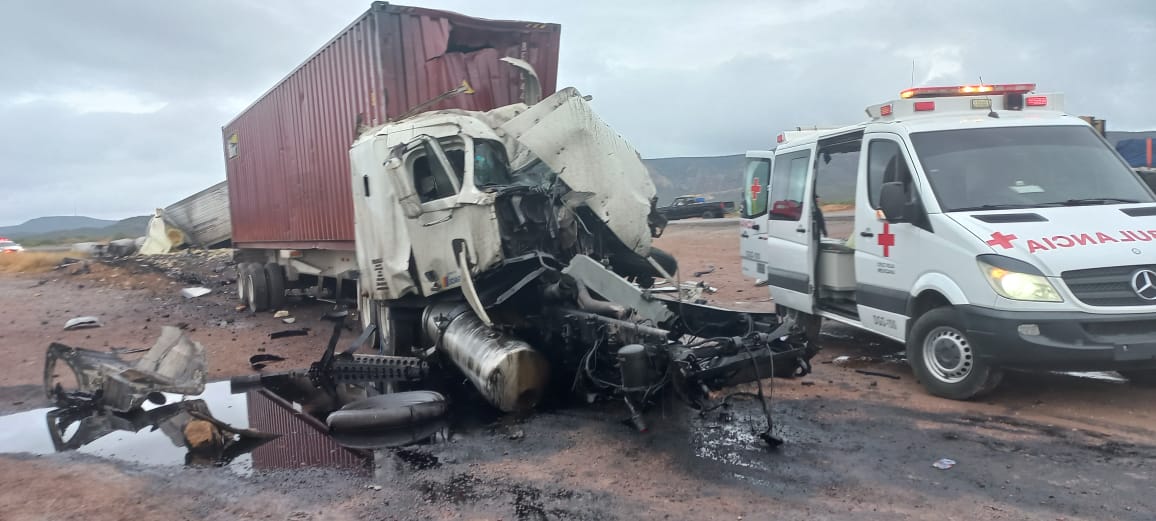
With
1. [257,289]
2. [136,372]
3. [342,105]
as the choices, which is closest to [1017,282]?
[136,372]

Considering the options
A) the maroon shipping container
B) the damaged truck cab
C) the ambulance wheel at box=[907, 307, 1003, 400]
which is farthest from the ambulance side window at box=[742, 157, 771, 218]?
the maroon shipping container

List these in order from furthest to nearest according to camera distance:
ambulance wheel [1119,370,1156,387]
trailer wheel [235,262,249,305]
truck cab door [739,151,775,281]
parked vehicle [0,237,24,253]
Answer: parked vehicle [0,237,24,253]
trailer wheel [235,262,249,305]
truck cab door [739,151,775,281]
ambulance wheel [1119,370,1156,387]

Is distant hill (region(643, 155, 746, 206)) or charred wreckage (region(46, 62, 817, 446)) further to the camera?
distant hill (region(643, 155, 746, 206))

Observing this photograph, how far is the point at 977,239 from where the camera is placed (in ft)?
17.1

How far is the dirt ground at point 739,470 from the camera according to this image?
154 inches

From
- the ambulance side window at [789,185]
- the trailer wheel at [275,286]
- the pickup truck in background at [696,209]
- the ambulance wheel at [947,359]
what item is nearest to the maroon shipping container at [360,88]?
the trailer wheel at [275,286]

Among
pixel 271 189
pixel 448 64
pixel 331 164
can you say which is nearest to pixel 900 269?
pixel 448 64

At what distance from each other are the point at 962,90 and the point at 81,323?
38.2 feet

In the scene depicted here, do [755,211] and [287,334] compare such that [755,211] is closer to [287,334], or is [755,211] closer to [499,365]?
[499,365]

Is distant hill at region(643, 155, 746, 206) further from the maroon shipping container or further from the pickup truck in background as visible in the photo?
the maroon shipping container

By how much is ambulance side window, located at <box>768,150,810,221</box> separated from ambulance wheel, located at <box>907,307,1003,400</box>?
1934mm

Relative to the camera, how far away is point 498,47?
372 inches

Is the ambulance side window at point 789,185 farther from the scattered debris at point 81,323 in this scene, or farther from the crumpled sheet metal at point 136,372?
the scattered debris at point 81,323

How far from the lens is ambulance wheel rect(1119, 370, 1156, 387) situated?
5.79 meters
